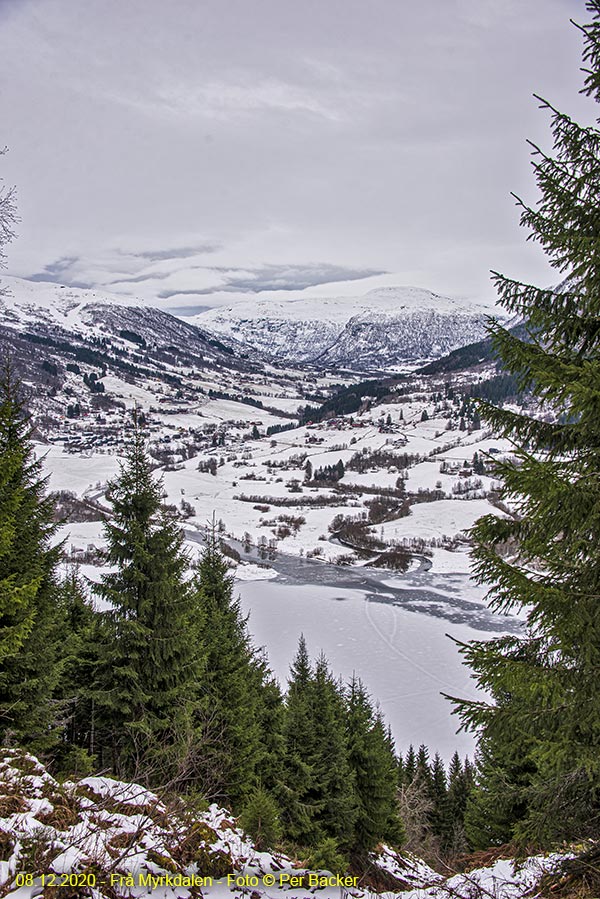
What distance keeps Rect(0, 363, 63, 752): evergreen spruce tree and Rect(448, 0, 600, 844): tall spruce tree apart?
616 cm

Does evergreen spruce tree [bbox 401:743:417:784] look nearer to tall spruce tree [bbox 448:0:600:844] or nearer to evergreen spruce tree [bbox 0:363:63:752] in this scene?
evergreen spruce tree [bbox 0:363:63:752]

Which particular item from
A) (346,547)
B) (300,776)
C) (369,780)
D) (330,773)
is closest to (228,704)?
(300,776)

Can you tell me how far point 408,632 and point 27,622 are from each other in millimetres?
44469

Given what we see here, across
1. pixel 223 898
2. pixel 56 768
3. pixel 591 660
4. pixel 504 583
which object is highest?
pixel 504 583

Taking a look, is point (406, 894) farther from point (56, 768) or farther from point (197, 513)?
point (197, 513)

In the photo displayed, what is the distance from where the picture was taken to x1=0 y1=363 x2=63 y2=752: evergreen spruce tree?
7.61 metres

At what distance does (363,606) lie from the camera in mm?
53656

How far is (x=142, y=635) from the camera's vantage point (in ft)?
34.1

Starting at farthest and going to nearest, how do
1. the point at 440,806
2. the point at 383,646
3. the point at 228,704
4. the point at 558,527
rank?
the point at 383,646 → the point at 440,806 → the point at 228,704 → the point at 558,527

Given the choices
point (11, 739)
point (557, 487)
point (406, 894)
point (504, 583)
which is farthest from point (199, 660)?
point (557, 487)

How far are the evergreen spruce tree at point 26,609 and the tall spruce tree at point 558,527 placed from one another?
20.2ft

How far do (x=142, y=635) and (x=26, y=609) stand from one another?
2836mm

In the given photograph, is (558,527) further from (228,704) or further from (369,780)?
(369,780)

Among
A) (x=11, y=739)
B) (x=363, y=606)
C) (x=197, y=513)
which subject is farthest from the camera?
(x=197, y=513)
